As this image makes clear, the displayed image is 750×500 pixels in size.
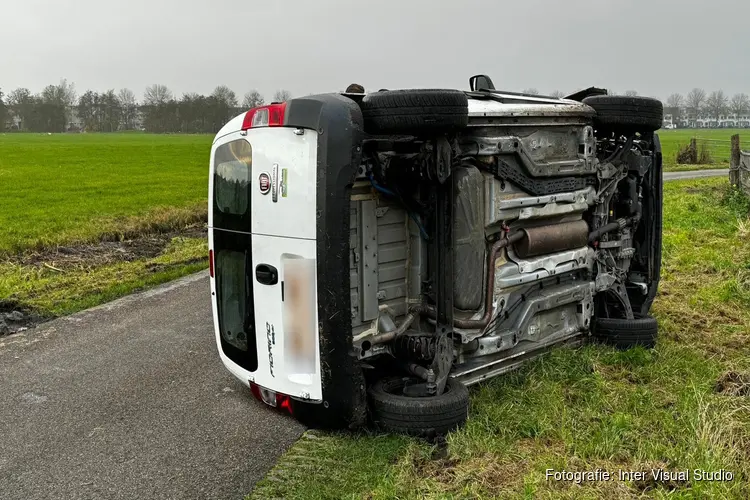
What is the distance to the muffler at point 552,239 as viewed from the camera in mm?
5371

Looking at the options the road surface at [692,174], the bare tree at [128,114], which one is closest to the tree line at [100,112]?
the bare tree at [128,114]

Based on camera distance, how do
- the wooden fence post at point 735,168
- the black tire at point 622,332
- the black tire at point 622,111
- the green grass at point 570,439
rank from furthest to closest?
the wooden fence post at point 735,168 < the black tire at point 622,332 < the black tire at point 622,111 < the green grass at point 570,439

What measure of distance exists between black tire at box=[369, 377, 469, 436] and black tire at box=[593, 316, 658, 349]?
7.07ft

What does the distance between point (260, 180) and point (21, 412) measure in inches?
107

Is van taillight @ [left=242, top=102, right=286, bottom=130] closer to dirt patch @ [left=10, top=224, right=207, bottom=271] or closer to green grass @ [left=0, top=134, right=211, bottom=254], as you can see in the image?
dirt patch @ [left=10, top=224, right=207, bottom=271]

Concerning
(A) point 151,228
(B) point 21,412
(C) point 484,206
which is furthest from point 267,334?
(A) point 151,228

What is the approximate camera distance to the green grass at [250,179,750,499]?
3.87m

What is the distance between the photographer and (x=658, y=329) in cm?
700

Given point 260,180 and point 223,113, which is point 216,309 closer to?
point 260,180

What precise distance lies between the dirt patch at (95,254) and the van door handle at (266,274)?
7561mm

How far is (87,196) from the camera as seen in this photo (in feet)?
69.1

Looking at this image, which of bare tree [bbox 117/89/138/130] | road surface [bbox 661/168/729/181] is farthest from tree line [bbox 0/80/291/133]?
road surface [bbox 661/168/729/181]

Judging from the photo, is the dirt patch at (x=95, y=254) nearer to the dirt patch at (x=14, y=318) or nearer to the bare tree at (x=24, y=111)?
the dirt patch at (x=14, y=318)

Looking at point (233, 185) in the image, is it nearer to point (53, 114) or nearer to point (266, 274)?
point (266, 274)
